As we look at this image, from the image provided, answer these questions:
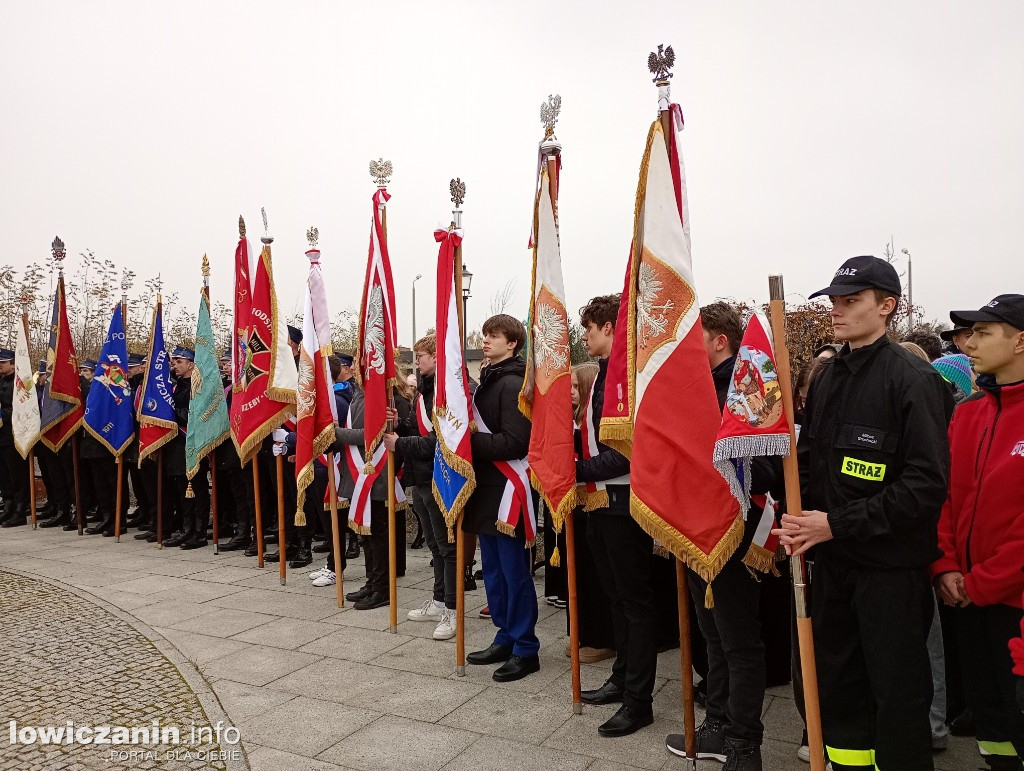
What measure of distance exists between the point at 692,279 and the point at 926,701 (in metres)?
1.98

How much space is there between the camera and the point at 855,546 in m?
2.85

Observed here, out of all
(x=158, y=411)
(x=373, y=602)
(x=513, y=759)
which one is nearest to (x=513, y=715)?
(x=513, y=759)

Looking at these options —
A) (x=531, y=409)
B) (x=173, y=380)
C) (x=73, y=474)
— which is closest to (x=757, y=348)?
(x=531, y=409)

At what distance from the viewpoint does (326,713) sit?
4.34 metres

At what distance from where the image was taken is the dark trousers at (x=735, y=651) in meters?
3.30

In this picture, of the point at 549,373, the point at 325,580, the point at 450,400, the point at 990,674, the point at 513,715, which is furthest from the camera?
the point at 325,580

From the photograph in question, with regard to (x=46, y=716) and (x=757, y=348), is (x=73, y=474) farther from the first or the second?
(x=757, y=348)

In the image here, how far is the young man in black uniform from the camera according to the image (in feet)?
8.97

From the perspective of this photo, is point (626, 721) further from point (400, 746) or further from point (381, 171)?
point (381, 171)

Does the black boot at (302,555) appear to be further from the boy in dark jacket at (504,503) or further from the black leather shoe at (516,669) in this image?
the black leather shoe at (516,669)

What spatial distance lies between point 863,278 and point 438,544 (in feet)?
13.2

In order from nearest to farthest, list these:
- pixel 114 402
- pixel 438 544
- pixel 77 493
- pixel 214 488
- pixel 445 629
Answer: pixel 445 629
pixel 438 544
pixel 214 488
pixel 114 402
pixel 77 493

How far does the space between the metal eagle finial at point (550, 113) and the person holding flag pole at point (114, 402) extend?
Answer: 7653 millimetres

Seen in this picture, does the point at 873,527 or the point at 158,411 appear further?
the point at 158,411
